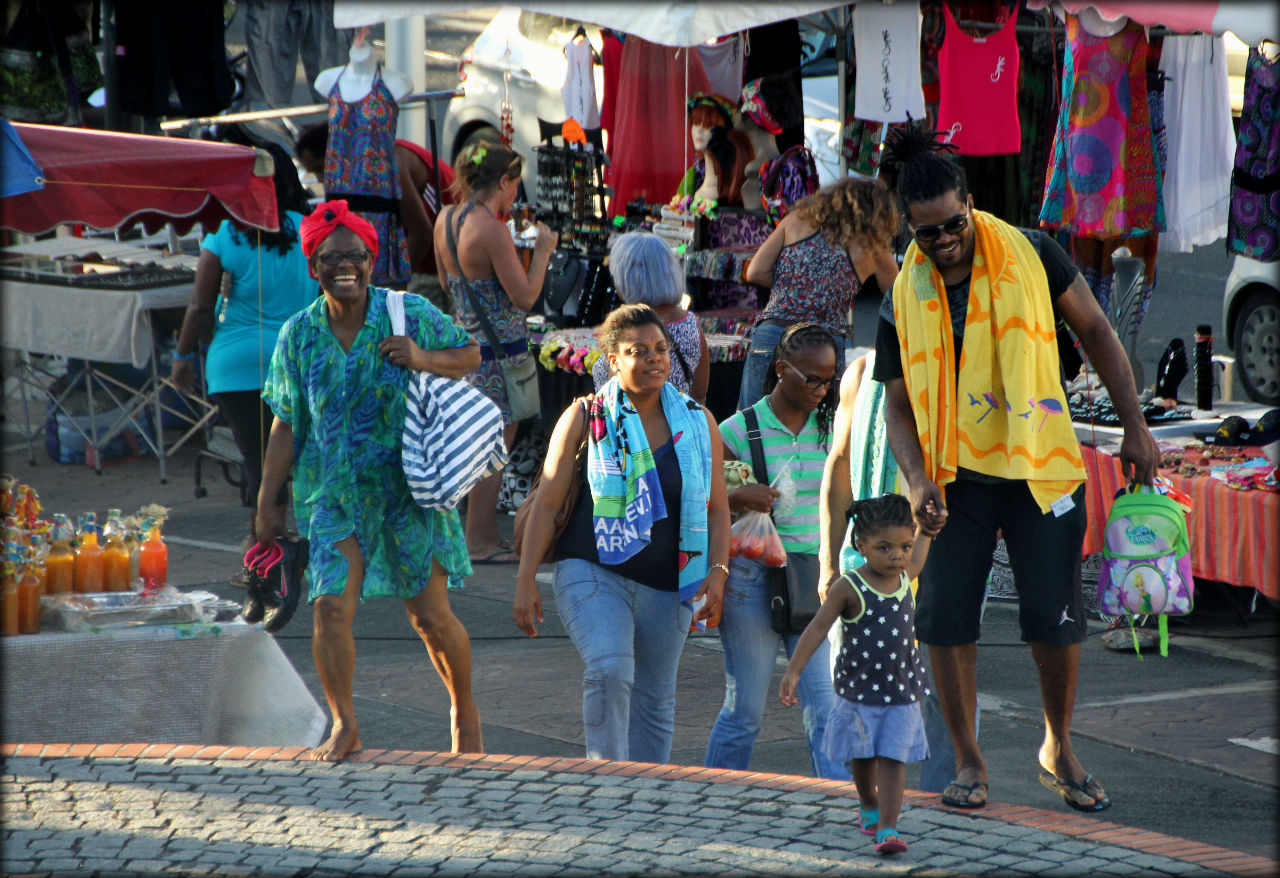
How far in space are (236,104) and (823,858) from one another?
11672 mm

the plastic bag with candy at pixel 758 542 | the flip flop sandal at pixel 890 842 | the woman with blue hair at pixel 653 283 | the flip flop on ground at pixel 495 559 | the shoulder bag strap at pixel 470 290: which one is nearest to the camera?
the flip flop sandal at pixel 890 842

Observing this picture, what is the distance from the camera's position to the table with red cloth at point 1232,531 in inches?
268

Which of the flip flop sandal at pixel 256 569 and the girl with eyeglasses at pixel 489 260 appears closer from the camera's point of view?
the flip flop sandal at pixel 256 569

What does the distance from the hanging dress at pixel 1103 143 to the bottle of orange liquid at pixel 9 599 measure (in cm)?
575

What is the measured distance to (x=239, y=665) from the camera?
229 inches

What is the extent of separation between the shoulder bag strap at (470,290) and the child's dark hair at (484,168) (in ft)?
0.32

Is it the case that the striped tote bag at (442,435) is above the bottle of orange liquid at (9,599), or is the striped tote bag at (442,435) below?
above

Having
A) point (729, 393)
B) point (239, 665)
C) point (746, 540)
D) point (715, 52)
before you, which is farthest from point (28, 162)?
point (715, 52)

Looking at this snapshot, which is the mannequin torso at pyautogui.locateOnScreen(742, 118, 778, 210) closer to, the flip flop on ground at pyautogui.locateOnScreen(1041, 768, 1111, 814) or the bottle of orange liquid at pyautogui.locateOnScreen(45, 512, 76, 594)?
the bottle of orange liquid at pyautogui.locateOnScreen(45, 512, 76, 594)

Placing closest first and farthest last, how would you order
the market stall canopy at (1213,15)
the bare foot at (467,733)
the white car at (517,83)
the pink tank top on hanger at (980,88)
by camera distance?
the bare foot at (467,733), the market stall canopy at (1213,15), the pink tank top on hanger at (980,88), the white car at (517,83)

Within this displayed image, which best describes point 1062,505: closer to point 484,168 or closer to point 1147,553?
point 1147,553

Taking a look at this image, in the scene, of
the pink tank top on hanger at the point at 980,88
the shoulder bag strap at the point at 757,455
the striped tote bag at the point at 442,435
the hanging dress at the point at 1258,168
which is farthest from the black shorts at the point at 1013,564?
the pink tank top on hanger at the point at 980,88

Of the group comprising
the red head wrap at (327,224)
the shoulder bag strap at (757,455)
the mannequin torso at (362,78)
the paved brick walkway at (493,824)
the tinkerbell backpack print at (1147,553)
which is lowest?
the paved brick walkway at (493,824)

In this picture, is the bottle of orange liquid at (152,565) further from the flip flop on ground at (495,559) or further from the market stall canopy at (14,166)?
the flip flop on ground at (495,559)
